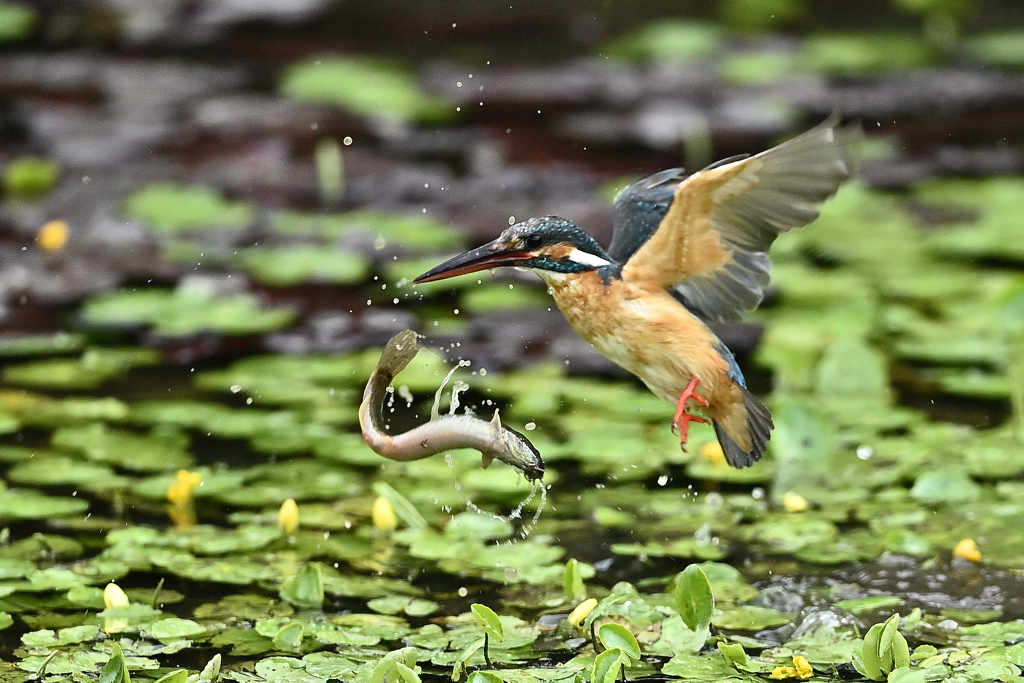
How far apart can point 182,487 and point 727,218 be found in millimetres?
1760

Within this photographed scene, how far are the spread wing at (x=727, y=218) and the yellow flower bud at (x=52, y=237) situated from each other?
324 cm

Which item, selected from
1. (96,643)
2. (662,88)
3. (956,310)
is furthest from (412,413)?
(662,88)

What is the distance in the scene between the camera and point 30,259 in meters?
5.79

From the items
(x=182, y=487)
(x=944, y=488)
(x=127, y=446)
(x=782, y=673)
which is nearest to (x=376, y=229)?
(x=127, y=446)

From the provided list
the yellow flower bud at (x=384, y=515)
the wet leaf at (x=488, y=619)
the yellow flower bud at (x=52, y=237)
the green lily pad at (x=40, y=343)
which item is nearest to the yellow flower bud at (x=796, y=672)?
the wet leaf at (x=488, y=619)

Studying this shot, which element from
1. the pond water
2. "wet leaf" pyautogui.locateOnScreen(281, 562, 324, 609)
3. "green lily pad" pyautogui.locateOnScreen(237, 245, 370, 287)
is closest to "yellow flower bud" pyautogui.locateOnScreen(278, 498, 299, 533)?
the pond water

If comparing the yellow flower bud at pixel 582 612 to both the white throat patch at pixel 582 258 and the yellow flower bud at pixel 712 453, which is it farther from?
the yellow flower bud at pixel 712 453

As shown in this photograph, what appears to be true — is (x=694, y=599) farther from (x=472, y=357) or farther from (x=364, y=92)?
(x=364, y=92)

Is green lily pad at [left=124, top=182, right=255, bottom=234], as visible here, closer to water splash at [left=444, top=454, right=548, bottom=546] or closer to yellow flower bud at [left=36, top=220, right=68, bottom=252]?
yellow flower bud at [left=36, top=220, right=68, bottom=252]

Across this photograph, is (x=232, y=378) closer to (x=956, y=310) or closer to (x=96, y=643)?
(x=96, y=643)

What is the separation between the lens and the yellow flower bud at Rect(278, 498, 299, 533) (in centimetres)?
380

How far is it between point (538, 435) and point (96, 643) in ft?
5.40

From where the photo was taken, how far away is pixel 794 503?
13.2 ft

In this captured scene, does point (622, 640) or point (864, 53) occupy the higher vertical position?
point (622, 640)
